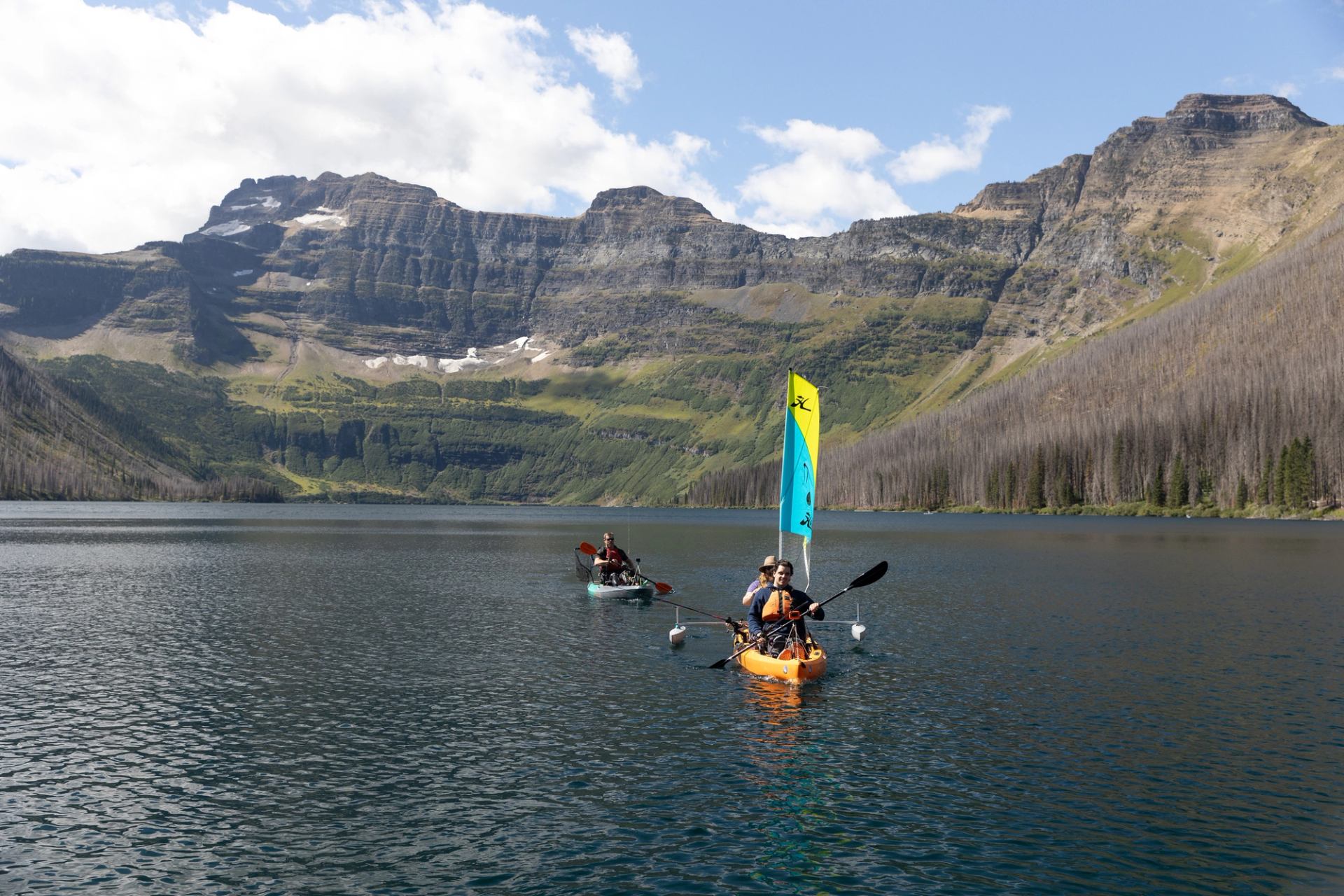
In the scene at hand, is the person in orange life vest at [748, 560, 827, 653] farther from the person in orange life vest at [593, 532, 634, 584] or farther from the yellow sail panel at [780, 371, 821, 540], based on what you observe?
the person in orange life vest at [593, 532, 634, 584]

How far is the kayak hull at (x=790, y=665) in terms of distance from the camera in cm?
4219

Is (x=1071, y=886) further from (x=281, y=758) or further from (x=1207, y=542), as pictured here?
(x=1207, y=542)

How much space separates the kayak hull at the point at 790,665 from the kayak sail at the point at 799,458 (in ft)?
21.8

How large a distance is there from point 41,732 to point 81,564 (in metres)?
80.8

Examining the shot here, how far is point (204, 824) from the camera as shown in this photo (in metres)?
24.8

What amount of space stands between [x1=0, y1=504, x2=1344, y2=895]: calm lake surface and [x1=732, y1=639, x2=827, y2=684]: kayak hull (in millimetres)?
1111

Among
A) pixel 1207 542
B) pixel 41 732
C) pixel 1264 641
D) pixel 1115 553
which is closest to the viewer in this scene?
pixel 41 732

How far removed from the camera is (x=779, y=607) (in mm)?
44094

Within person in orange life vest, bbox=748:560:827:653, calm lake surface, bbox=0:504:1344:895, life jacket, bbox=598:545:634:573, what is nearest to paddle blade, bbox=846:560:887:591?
person in orange life vest, bbox=748:560:827:653

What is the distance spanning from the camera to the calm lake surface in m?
22.1

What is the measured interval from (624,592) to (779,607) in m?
33.9

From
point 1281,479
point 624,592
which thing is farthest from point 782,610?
point 1281,479

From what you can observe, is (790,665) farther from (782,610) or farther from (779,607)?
(779,607)

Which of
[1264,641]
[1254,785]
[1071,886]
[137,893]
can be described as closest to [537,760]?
[137,893]
